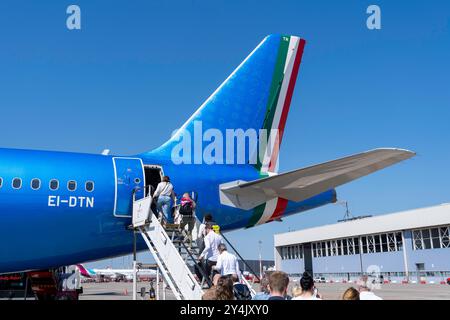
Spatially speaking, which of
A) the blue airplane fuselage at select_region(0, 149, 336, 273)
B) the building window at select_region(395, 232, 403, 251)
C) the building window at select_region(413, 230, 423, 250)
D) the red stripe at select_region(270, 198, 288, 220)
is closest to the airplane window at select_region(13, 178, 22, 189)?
the blue airplane fuselage at select_region(0, 149, 336, 273)

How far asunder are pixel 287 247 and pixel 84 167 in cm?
7302

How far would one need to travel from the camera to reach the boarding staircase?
35.0ft

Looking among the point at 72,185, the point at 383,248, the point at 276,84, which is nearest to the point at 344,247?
the point at 383,248

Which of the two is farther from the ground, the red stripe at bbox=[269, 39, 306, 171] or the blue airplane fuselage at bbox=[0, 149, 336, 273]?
the red stripe at bbox=[269, 39, 306, 171]

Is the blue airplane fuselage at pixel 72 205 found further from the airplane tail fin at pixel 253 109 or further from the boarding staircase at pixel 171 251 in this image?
the airplane tail fin at pixel 253 109

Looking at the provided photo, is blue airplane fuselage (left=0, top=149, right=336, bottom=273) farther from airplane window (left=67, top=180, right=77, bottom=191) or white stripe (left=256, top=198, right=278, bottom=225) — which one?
white stripe (left=256, top=198, right=278, bottom=225)

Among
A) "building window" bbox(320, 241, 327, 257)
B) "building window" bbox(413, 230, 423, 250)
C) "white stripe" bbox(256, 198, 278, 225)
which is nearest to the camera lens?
"white stripe" bbox(256, 198, 278, 225)

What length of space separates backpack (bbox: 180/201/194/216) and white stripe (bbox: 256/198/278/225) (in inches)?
109

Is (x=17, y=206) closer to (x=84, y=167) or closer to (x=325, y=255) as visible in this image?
(x=84, y=167)

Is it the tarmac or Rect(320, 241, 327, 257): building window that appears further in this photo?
Rect(320, 241, 327, 257): building window

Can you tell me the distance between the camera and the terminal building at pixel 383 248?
175ft

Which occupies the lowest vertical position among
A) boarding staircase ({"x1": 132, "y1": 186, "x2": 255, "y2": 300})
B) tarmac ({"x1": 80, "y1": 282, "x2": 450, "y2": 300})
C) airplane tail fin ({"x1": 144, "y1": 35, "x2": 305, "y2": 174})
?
tarmac ({"x1": 80, "y1": 282, "x2": 450, "y2": 300})

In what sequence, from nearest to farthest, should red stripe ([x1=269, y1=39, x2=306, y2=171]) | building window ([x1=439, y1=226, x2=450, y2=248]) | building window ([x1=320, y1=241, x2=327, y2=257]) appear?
red stripe ([x1=269, y1=39, x2=306, y2=171]), building window ([x1=439, y1=226, x2=450, y2=248]), building window ([x1=320, y1=241, x2=327, y2=257])

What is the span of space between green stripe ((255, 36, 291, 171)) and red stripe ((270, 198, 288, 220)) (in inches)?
78.0
